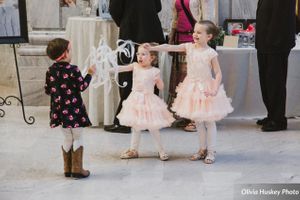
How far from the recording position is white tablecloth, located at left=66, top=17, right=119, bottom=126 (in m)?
6.25

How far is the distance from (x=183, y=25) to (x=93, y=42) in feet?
2.96

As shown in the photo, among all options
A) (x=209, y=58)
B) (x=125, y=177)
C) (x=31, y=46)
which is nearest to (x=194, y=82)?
(x=209, y=58)

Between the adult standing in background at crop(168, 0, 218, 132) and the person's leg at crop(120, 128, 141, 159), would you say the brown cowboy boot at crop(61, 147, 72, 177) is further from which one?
the adult standing in background at crop(168, 0, 218, 132)

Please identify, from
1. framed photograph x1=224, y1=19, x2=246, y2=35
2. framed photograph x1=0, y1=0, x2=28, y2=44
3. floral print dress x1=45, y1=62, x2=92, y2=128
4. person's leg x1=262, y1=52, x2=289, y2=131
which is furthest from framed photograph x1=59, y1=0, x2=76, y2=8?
floral print dress x1=45, y1=62, x2=92, y2=128

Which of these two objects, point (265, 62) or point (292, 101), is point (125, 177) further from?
point (292, 101)

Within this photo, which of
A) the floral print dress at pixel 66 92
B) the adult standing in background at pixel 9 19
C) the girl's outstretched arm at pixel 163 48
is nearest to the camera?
the floral print dress at pixel 66 92

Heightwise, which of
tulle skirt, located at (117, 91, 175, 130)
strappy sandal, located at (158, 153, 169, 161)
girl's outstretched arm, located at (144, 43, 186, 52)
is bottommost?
strappy sandal, located at (158, 153, 169, 161)

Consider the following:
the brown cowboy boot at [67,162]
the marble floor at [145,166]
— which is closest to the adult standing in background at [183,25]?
the marble floor at [145,166]

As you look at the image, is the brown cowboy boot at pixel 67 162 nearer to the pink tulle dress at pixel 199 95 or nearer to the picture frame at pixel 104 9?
the pink tulle dress at pixel 199 95

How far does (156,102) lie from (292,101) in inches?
92.3

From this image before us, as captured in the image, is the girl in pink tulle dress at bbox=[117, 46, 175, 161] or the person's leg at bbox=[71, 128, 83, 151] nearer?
the person's leg at bbox=[71, 128, 83, 151]

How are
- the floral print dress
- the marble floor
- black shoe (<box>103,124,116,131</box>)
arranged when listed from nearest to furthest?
the marble floor → the floral print dress → black shoe (<box>103,124,116,131</box>)

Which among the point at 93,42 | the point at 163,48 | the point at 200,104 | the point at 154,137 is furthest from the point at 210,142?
the point at 93,42

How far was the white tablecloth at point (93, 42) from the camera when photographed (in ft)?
20.5
